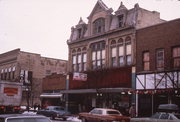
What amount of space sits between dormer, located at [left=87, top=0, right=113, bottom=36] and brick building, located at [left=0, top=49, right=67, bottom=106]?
21634 millimetres

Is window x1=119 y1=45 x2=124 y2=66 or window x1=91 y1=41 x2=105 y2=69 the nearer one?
window x1=119 y1=45 x2=124 y2=66

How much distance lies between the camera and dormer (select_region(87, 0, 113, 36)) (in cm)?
3681

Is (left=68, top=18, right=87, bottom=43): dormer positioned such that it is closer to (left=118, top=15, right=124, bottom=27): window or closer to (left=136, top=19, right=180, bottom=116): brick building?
Answer: (left=118, top=15, right=124, bottom=27): window

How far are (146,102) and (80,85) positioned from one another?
1138cm

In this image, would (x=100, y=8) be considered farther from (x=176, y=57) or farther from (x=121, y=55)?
(x=176, y=57)

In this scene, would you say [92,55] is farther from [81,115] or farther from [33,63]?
[33,63]

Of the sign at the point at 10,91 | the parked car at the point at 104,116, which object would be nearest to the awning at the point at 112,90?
the parked car at the point at 104,116

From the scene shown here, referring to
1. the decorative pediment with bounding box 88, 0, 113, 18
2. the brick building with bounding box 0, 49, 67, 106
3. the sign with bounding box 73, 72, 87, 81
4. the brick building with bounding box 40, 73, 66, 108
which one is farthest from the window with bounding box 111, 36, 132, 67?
the brick building with bounding box 0, 49, 67, 106

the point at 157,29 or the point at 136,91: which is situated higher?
the point at 157,29

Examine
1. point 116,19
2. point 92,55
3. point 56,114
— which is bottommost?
point 56,114

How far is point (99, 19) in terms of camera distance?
126ft

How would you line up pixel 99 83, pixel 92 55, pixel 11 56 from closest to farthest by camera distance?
pixel 99 83 → pixel 92 55 → pixel 11 56

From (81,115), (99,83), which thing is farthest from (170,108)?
(99,83)

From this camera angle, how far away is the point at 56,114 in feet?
101
